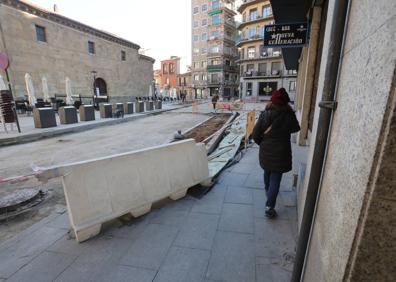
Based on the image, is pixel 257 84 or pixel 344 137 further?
pixel 257 84

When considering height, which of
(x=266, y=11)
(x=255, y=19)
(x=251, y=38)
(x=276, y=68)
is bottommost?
(x=276, y=68)

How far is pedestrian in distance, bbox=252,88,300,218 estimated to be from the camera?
109 inches

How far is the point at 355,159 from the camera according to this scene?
1.02 meters

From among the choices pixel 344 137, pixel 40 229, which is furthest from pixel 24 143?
pixel 344 137

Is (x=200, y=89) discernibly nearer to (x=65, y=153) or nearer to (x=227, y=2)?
(x=227, y=2)

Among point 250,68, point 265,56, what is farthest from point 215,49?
point 265,56

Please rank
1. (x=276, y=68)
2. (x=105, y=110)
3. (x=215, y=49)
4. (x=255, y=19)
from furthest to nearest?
(x=215, y=49) → (x=276, y=68) → (x=255, y=19) → (x=105, y=110)

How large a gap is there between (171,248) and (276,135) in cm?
202

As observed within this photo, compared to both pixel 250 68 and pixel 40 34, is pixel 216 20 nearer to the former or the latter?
pixel 250 68

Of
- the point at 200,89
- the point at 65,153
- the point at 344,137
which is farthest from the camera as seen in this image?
the point at 200,89

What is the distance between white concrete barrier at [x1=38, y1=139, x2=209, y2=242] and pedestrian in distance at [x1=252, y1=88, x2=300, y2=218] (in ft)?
4.29

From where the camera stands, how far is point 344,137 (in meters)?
1.22

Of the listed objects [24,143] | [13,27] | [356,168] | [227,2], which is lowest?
[24,143]

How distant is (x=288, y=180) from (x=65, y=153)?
22.7ft
